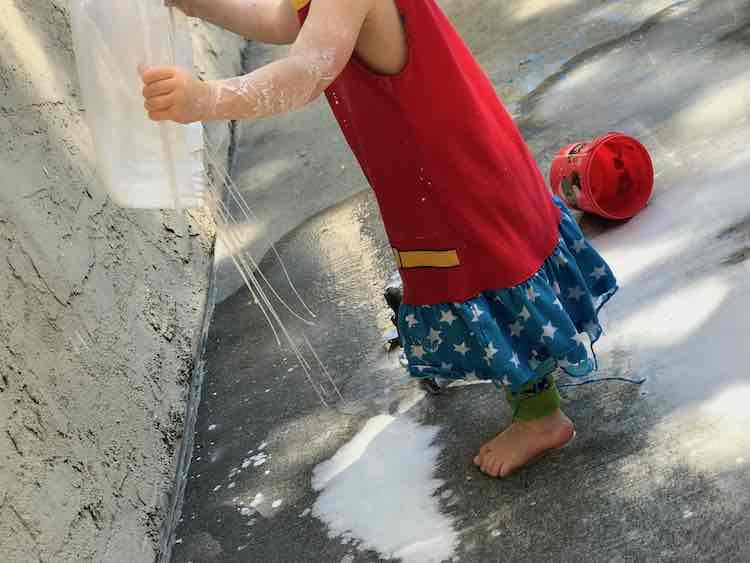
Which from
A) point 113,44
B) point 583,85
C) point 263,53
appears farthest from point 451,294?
point 263,53

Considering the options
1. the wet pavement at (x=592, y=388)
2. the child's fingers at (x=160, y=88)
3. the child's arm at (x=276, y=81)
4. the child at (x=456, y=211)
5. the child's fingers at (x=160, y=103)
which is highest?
the child's fingers at (x=160, y=88)

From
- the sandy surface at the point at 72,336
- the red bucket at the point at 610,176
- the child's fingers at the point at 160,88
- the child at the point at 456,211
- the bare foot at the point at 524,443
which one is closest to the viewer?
the child's fingers at the point at 160,88

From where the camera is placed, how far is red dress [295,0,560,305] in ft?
6.58

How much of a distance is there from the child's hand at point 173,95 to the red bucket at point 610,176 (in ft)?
5.02

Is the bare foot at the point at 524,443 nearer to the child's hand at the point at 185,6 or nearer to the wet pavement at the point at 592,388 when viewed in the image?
the wet pavement at the point at 592,388

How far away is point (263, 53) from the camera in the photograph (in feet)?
19.2

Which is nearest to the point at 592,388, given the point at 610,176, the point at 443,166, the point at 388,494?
the point at 388,494

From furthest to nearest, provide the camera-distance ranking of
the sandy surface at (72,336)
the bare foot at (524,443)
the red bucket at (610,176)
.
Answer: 1. the red bucket at (610,176)
2. the bare foot at (524,443)
3. the sandy surface at (72,336)

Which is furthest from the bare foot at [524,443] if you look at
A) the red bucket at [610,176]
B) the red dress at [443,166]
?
the red bucket at [610,176]

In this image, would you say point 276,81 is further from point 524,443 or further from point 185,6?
point 524,443

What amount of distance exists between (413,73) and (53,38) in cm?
152

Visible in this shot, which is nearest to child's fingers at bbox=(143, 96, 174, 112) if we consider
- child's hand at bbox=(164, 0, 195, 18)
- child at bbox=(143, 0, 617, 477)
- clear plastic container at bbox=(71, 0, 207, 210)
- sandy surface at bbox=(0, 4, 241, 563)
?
clear plastic container at bbox=(71, 0, 207, 210)

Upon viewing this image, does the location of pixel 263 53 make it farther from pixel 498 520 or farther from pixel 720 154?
pixel 498 520

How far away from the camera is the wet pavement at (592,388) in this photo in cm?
203
